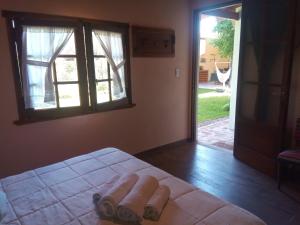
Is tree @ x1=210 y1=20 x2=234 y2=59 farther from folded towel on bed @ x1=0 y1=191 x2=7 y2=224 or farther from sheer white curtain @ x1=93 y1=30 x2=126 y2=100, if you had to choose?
folded towel on bed @ x1=0 y1=191 x2=7 y2=224

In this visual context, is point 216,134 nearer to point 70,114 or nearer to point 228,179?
point 228,179

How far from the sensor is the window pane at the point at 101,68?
280cm

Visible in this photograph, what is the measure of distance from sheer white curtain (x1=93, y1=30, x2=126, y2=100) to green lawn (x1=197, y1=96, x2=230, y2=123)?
264cm

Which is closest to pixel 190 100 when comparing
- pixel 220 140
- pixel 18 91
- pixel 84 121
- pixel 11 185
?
pixel 220 140

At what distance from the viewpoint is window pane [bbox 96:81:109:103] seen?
113 inches

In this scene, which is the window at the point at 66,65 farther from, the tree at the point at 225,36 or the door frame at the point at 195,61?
the tree at the point at 225,36

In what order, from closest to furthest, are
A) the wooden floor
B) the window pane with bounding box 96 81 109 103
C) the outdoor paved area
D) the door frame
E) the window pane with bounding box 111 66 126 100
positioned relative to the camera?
the wooden floor < the window pane with bounding box 96 81 109 103 < the window pane with bounding box 111 66 126 100 < the door frame < the outdoor paved area

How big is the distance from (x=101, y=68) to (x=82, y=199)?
5.96 ft

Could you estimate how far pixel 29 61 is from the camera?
7.69ft

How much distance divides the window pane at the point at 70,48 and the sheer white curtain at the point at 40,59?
4cm

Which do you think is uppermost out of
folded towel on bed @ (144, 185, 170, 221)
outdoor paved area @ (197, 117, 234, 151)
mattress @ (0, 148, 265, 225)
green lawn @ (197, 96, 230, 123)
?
folded towel on bed @ (144, 185, 170, 221)

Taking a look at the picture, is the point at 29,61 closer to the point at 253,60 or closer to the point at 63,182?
the point at 63,182

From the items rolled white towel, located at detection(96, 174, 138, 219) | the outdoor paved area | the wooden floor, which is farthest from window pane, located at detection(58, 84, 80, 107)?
the outdoor paved area

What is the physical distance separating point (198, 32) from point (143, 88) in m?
1.29
